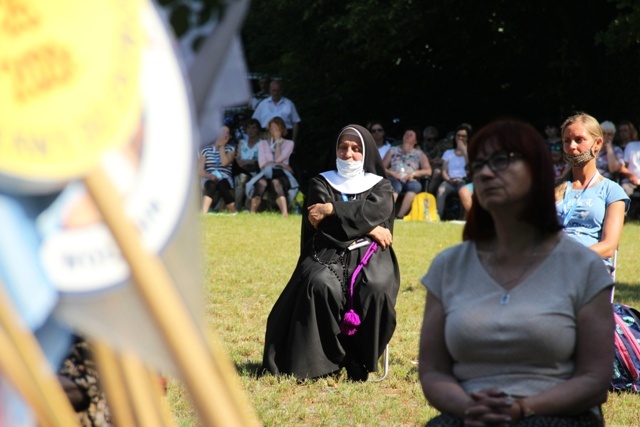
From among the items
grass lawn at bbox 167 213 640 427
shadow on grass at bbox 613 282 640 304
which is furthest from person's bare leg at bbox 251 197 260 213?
shadow on grass at bbox 613 282 640 304

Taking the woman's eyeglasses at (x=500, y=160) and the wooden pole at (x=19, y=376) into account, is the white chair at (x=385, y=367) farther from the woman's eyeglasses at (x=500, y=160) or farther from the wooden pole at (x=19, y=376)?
the wooden pole at (x=19, y=376)

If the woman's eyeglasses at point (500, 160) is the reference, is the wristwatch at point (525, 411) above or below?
below

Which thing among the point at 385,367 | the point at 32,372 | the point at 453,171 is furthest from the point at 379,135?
the point at 32,372

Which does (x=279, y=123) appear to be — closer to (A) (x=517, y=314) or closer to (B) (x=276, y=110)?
(B) (x=276, y=110)

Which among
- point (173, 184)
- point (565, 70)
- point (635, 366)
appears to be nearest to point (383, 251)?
point (635, 366)

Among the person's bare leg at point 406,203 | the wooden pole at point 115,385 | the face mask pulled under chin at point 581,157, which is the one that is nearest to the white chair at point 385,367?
the face mask pulled under chin at point 581,157

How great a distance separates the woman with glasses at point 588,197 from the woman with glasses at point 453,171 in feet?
38.4

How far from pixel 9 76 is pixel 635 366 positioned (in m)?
5.08

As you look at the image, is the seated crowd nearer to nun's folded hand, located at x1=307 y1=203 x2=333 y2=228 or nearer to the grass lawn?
the grass lawn

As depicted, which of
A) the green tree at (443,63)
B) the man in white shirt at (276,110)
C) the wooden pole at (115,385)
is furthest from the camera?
the green tree at (443,63)

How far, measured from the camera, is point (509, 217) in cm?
354

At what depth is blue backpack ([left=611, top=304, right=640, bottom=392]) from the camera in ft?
20.4

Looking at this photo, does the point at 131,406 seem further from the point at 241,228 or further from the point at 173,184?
the point at 241,228

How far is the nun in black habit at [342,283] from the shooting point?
7113 millimetres
